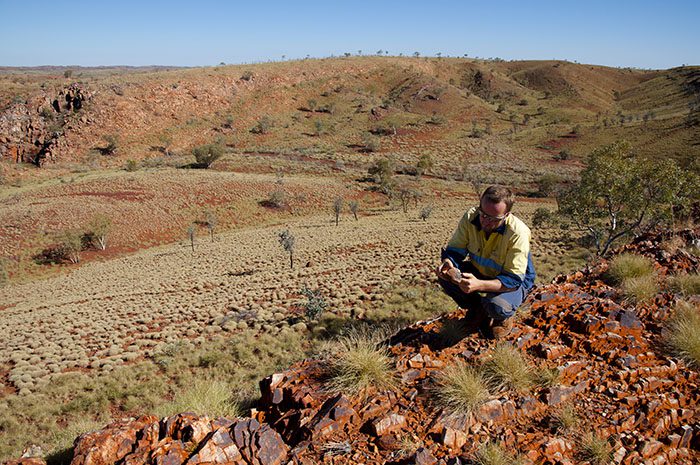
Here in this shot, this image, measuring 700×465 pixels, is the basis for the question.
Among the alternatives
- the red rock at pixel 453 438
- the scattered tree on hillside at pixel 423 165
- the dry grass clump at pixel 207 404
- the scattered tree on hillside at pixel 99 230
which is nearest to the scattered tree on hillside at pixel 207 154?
the scattered tree on hillside at pixel 99 230

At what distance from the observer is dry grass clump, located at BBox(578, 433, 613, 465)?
3213 mm

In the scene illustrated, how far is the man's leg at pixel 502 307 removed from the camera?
462 cm

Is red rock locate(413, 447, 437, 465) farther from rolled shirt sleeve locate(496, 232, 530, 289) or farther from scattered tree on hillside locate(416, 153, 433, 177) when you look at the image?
scattered tree on hillside locate(416, 153, 433, 177)

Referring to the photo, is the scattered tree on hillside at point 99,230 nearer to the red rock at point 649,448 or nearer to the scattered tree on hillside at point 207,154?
the scattered tree on hillside at point 207,154

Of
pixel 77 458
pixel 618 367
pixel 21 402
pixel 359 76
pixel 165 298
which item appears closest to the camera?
pixel 77 458

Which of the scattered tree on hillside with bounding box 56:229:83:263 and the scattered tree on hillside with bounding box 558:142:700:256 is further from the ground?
the scattered tree on hillside with bounding box 558:142:700:256

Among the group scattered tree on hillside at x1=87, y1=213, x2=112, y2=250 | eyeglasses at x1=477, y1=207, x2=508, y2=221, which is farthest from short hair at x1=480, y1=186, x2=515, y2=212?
scattered tree on hillside at x1=87, y1=213, x2=112, y2=250

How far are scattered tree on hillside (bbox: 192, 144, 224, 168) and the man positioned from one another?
5629 cm

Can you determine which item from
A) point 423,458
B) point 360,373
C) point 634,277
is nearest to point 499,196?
point 360,373

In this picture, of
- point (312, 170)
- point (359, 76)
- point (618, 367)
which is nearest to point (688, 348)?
point (618, 367)

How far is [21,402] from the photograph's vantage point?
10703 mm

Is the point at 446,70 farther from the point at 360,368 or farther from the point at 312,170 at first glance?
the point at 360,368

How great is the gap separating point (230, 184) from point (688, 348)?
48.0 meters

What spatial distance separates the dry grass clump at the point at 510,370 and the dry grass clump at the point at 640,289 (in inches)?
94.5
